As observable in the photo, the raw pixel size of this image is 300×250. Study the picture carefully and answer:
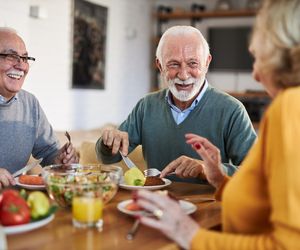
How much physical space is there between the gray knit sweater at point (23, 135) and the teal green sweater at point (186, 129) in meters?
0.38

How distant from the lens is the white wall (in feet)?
13.1

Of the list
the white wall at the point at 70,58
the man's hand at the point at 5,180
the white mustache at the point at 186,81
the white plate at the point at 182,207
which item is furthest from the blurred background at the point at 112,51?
the white plate at the point at 182,207

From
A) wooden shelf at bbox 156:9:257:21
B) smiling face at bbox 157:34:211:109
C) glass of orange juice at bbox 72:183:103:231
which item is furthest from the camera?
wooden shelf at bbox 156:9:257:21

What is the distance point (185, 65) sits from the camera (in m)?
2.15

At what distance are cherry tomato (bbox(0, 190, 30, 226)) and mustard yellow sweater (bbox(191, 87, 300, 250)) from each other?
41cm

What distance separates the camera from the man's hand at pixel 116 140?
185 cm

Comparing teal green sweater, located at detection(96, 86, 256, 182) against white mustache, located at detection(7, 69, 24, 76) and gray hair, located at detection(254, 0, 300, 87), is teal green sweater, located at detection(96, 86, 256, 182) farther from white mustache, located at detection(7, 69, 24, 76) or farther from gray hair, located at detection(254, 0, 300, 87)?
gray hair, located at detection(254, 0, 300, 87)

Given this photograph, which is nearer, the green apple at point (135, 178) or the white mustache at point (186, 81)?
the green apple at point (135, 178)

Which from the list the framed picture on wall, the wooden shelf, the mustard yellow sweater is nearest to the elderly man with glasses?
the mustard yellow sweater

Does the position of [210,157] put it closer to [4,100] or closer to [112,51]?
[4,100]

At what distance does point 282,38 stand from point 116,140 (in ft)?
3.30

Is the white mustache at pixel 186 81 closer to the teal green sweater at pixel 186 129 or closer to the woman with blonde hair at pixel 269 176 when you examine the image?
the teal green sweater at pixel 186 129

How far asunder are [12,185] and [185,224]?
0.82 m

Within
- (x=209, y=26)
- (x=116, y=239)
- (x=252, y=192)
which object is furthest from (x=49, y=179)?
(x=209, y=26)
